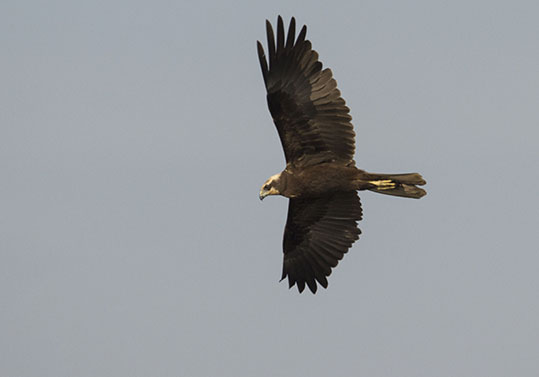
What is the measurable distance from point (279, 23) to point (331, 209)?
3180mm

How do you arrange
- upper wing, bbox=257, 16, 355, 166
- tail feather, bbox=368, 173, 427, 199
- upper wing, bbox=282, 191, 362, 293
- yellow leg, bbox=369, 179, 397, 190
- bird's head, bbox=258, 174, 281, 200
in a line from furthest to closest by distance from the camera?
upper wing, bbox=282, 191, 362, 293 < bird's head, bbox=258, 174, 281, 200 < yellow leg, bbox=369, 179, 397, 190 < tail feather, bbox=368, 173, 427, 199 < upper wing, bbox=257, 16, 355, 166

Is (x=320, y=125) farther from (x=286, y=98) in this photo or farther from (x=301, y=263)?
(x=301, y=263)

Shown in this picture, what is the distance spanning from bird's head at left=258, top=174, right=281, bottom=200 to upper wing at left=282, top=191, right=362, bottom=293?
2.82 feet

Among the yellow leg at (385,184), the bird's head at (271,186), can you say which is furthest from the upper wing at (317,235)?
the bird's head at (271,186)

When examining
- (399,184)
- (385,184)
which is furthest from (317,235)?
(399,184)

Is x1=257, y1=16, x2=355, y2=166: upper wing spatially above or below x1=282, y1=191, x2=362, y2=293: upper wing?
above

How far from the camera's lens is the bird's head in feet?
53.4

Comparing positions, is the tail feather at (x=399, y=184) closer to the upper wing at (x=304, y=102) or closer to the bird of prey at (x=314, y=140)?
the bird of prey at (x=314, y=140)

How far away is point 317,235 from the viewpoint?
56.8 feet

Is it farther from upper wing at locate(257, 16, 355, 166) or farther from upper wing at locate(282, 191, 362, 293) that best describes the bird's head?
upper wing at locate(282, 191, 362, 293)

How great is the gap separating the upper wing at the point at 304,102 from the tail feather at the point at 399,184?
53 centimetres

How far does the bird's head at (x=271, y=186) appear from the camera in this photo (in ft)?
53.4

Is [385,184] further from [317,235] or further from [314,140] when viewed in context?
[317,235]

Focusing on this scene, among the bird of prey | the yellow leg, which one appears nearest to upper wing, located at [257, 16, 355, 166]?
the bird of prey
